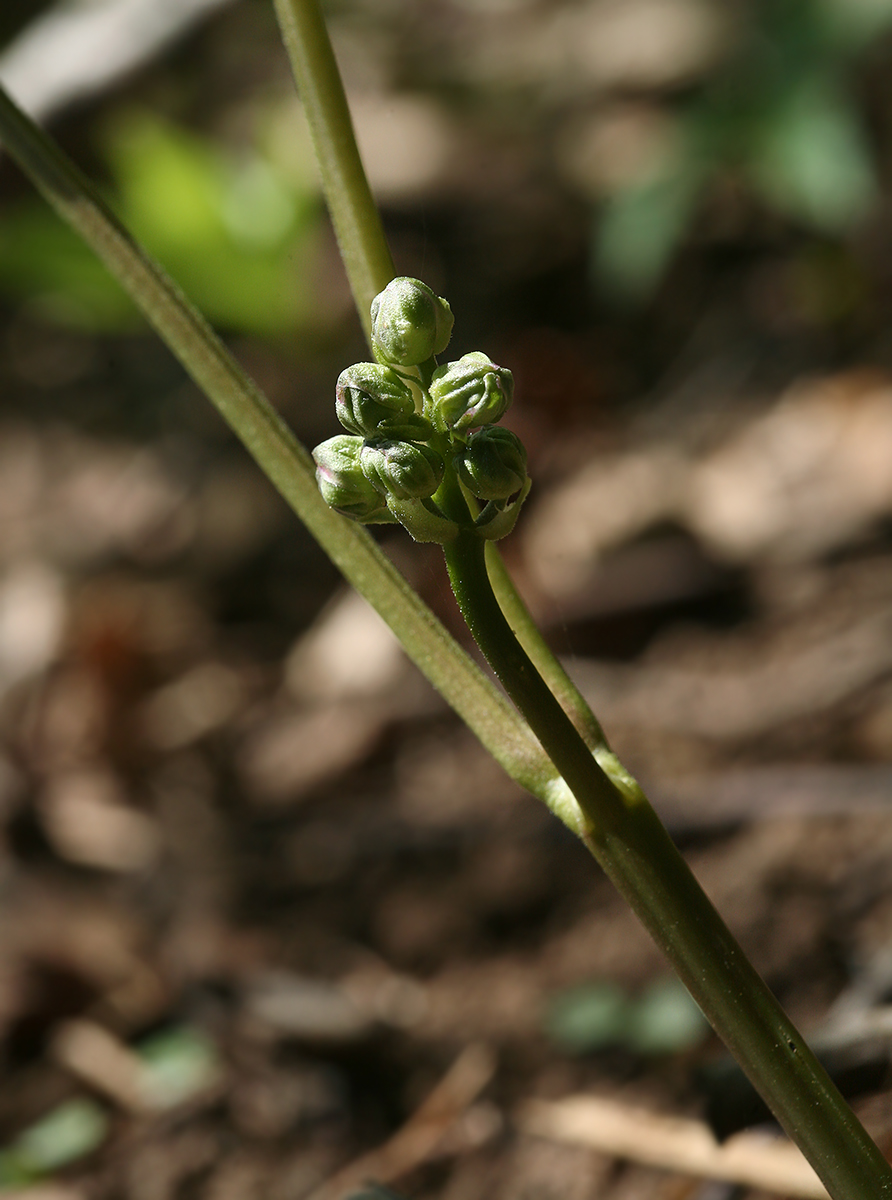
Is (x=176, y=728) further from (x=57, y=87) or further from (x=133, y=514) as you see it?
(x=57, y=87)

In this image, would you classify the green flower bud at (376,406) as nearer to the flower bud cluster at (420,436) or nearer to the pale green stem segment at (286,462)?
the flower bud cluster at (420,436)

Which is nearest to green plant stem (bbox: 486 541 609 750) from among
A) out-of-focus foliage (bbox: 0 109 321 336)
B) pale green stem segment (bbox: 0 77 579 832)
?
pale green stem segment (bbox: 0 77 579 832)

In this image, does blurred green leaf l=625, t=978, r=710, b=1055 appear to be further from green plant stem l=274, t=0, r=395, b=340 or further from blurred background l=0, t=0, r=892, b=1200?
green plant stem l=274, t=0, r=395, b=340

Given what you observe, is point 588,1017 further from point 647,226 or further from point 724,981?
point 647,226

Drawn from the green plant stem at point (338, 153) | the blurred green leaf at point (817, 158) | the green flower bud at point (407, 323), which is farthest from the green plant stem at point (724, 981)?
the blurred green leaf at point (817, 158)

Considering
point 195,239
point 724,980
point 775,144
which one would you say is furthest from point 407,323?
point 195,239

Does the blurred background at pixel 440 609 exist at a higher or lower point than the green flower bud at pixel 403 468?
lower
